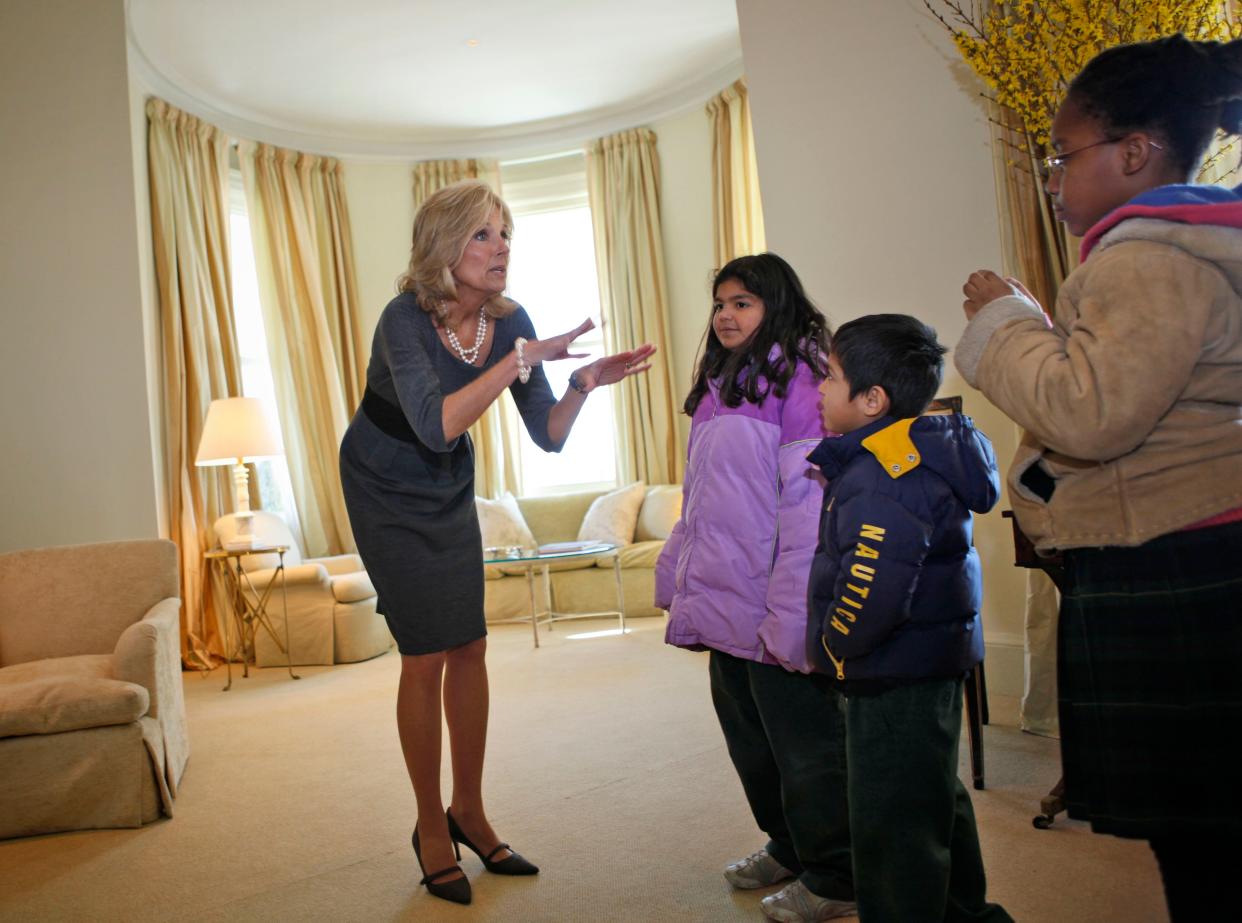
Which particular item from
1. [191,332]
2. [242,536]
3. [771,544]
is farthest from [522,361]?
[191,332]

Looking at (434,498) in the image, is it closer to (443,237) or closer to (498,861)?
(443,237)

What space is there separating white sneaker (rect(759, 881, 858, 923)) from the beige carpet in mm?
60

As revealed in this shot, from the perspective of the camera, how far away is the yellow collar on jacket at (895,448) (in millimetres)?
1450

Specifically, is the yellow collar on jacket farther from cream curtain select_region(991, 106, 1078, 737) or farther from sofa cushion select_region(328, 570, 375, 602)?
sofa cushion select_region(328, 570, 375, 602)

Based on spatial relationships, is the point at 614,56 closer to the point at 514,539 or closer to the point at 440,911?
the point at 514,539

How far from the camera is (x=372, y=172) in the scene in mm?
7898

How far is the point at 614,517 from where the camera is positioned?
6.86m

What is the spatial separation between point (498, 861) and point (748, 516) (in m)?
1.05

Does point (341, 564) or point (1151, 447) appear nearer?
point (1151, 447)

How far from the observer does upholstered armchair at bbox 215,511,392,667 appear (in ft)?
19.0

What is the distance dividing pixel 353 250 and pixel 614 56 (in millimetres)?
2442

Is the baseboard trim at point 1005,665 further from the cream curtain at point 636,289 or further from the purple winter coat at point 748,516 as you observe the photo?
the cream curtain at point 636,289

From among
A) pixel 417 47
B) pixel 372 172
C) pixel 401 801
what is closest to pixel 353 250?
pixel 372 172

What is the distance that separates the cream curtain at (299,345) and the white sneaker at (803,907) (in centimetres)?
562
